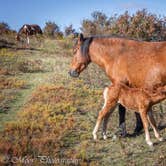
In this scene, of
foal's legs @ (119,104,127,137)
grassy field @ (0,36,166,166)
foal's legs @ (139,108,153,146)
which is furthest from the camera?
foal's legs @ (119,104,127,137)

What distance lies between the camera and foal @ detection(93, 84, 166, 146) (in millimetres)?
8727

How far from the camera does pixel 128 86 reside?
9172 mm

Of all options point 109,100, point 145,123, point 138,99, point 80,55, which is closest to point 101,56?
point 80,55

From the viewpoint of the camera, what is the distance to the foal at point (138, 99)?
8.73m

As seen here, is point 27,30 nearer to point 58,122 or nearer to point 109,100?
point 58,122

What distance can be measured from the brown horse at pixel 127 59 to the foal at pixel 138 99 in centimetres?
15

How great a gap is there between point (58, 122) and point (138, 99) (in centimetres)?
259

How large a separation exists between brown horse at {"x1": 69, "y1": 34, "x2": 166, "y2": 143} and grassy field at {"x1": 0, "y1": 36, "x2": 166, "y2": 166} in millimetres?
942

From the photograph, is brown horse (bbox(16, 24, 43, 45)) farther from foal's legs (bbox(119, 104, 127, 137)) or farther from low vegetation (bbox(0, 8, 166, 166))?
foal's legs (bbox(119, 104, 127, 137))

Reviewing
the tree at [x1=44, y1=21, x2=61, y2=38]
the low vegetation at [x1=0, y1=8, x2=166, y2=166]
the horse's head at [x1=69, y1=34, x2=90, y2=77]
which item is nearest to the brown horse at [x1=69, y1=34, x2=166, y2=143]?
the horse's head at [x1=69, y1=34, x2=90, y2=77]

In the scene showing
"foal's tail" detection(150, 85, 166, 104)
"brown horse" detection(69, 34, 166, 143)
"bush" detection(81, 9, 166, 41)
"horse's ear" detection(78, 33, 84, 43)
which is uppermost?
"bush" detection(81, 9, 166, 41)

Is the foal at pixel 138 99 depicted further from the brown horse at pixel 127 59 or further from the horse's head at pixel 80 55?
the horse's head at pixel 80 55

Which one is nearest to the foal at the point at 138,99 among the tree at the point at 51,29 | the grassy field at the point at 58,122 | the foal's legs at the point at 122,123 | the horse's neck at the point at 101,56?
the foal's legs at the point at 122,123

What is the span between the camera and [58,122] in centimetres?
1044
